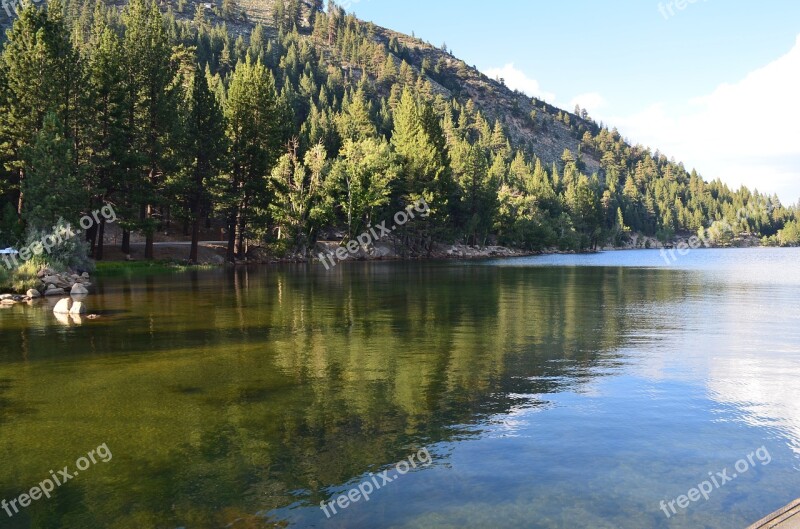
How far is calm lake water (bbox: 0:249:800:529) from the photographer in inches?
330

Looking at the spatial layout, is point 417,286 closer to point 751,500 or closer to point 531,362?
point 531,362

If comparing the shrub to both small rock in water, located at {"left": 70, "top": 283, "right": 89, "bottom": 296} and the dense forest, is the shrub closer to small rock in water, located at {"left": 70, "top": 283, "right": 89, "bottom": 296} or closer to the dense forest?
small rock in water, located at {"left": 70, "top": 283, "right": 89, "bottom": 296}

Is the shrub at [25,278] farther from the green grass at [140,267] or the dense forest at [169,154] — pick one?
the green grass at [140,267]

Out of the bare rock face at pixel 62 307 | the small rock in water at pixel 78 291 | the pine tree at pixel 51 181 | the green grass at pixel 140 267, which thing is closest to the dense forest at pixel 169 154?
the pine tree at pixel 51 181

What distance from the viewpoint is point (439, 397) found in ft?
45.5

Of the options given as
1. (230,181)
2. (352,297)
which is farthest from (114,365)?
(230,181)

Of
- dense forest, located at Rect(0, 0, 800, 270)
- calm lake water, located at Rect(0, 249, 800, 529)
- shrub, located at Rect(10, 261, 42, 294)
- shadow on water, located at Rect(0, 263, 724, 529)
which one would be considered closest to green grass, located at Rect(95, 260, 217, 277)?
dense forest, located at Rect(0, 0, 800, 270)

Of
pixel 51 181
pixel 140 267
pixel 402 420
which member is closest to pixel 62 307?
pixel 402 420

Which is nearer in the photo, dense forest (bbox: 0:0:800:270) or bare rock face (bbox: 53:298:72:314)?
bare rock face (bbox: 53:298:72:314)

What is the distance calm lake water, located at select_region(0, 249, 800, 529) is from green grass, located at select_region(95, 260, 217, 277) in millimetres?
34823

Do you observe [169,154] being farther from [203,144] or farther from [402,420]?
[402,420]

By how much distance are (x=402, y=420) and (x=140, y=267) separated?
2341 inches

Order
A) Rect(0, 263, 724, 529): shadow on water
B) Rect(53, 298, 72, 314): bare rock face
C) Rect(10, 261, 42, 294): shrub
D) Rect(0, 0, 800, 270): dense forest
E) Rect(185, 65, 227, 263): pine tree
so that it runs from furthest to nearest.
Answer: Rect(185, 65, 227, 263): pine tree < Rect(0, 0, 800, 270): dense forest < Rect(10, 261, 42, 294): shrub < Rect(53, 298, 72, 314): bare rock face < Rect(0, 263, 724, 529): shadow on water

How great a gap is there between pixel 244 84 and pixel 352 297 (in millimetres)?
52106
